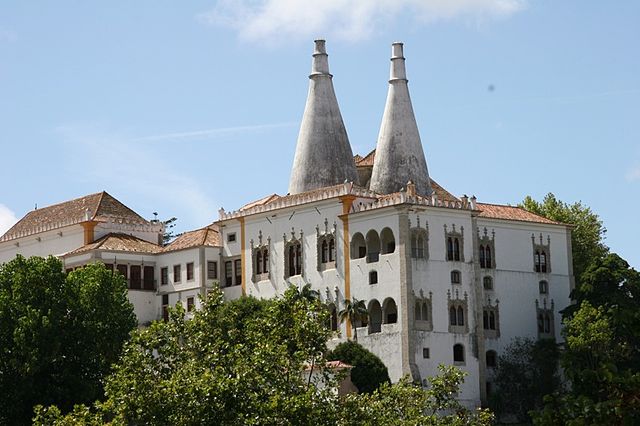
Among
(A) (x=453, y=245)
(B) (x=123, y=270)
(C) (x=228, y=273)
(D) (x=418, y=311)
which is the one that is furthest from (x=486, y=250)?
(B) (x=123, y=270)

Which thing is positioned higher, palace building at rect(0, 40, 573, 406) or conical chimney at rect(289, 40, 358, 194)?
conical chimney at rect(289, 40, 358, 194)

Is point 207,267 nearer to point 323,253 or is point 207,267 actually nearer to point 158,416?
point 323,253

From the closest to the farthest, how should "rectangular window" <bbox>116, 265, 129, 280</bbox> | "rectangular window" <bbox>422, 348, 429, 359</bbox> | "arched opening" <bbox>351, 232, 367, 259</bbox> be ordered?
"rectangular window" <bbox>422, 348, 429, 359</bbox> → "arched opening" <bbox>351, 232, 367, 259</bbox> → "rectangular window" <bbox>116, 265, 129, 280</bbox>

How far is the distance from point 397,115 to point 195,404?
46598 mm

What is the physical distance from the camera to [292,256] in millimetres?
81188

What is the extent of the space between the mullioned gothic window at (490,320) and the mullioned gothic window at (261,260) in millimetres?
12504

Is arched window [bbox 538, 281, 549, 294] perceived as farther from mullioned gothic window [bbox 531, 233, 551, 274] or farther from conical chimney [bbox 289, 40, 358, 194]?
conical chimney [bbox 289, 40, 358, 194]

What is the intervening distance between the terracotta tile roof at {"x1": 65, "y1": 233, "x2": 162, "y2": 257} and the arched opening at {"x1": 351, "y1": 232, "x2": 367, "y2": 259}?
50.7 feet

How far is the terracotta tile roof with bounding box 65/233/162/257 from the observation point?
86.4 m

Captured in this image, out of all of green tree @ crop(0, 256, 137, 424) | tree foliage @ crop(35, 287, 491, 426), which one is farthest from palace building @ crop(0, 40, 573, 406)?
tree foliage @ crop(35, 287, 491, 426)

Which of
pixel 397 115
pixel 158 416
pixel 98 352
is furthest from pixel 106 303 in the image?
pixel 158 416

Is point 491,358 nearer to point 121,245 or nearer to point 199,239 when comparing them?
point 199,239

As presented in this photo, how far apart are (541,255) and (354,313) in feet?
42.8

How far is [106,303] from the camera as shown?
228 feet
